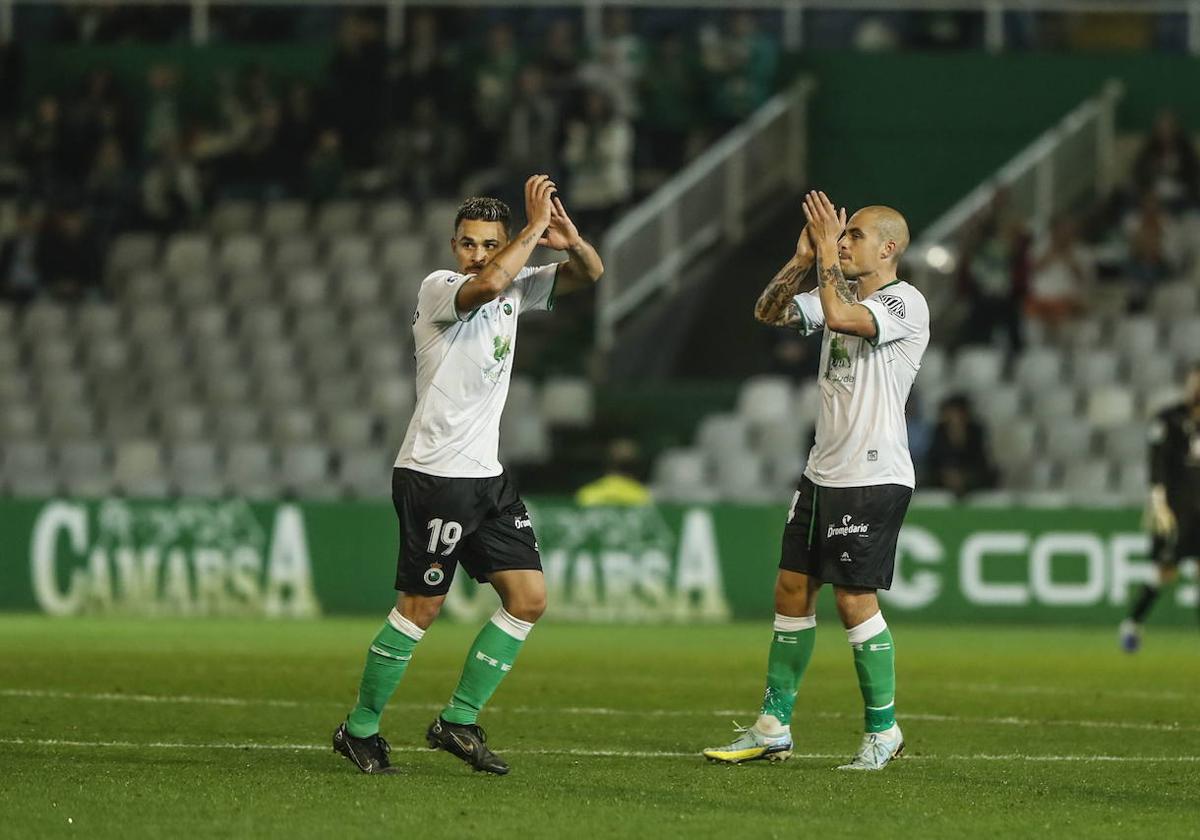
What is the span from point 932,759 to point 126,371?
15870 millimetres

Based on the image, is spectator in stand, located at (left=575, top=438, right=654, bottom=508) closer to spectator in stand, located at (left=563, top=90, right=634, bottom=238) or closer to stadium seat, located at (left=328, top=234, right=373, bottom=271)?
spectator in stand, located at (left=563, top=90, right=634, bottom=238)

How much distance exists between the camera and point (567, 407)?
22438 millimetres

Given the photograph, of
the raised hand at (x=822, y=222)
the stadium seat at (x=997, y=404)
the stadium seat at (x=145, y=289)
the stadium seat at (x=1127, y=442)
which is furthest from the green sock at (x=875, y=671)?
the stadium seat at (x=145, y=289)

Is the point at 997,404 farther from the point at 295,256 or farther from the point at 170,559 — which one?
the point at 170,559

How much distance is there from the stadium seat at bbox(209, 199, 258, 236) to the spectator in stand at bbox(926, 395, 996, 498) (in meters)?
8.67

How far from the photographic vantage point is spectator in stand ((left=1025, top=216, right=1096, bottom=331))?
898 inches

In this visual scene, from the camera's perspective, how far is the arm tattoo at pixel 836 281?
8.71 m

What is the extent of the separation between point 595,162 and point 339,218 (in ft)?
10.0

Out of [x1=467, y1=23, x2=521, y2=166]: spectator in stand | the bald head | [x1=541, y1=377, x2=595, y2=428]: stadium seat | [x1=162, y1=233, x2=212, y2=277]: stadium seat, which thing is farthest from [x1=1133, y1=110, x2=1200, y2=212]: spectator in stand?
the bald head

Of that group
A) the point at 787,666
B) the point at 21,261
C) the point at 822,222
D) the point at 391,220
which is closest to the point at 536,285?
the point at 822,222

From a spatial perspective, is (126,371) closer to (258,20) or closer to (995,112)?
(258,20)

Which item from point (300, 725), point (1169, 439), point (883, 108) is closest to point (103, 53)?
point (883, 108)

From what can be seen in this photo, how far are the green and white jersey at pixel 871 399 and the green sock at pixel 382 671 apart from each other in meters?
1.75

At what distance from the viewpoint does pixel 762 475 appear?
2130 cm
